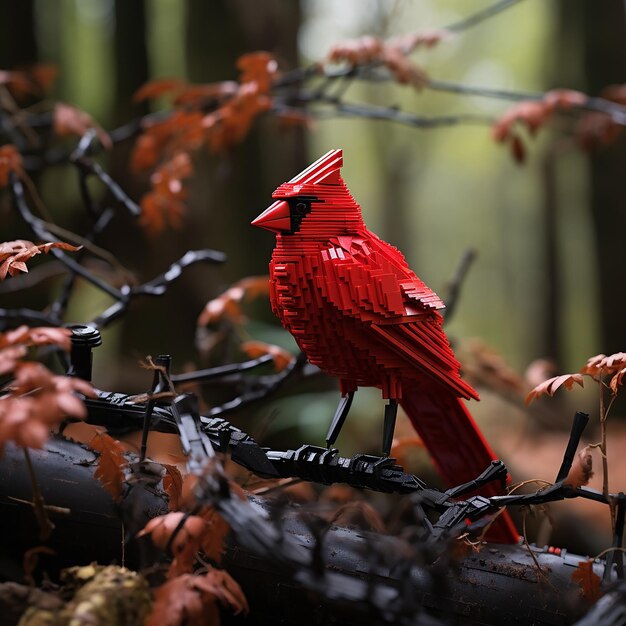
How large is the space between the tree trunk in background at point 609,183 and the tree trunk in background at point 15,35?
4.13m

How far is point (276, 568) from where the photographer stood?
1244 mm

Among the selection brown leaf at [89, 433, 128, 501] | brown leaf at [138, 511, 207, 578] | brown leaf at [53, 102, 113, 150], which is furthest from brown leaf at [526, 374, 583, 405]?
brown leaf at [53, 102, 113, 150]

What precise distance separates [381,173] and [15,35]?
825cm

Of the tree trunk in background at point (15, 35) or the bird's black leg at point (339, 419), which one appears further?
the tree trunk in background at point (15, 35)

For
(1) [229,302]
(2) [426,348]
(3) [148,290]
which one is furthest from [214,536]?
(1) [229,302]

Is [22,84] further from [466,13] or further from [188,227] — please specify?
[466,13]

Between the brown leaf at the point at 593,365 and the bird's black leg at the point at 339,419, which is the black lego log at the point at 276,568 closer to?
the bird's black leg at the point at 339,419

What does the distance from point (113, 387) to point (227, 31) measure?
2.41 metres

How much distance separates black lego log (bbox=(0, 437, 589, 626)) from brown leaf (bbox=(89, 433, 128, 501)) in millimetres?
45

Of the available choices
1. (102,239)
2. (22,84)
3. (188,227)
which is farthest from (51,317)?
(102,239)

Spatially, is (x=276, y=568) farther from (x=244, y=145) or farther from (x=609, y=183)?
(x=609, y=183)

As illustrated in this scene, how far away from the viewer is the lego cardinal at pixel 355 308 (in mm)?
1373

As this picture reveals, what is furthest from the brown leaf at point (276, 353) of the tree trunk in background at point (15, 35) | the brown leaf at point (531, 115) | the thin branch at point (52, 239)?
the tree trunk in background at point (15, 35)

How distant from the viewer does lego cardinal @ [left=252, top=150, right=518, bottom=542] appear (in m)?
1.37
